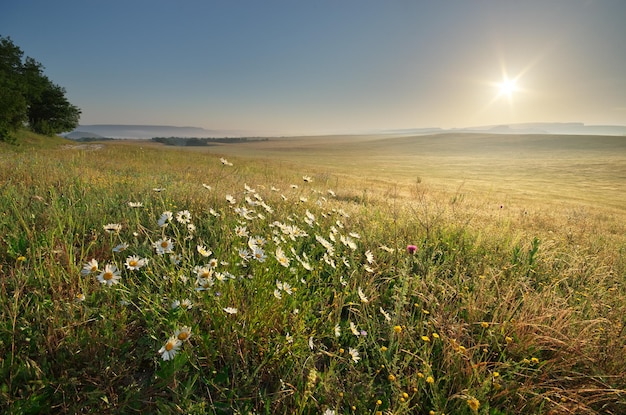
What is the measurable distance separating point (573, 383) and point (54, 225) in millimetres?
4073

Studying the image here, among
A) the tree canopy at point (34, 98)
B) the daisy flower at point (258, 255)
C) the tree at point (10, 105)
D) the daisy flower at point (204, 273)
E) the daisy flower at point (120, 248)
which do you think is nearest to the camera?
the daisy flower at point (204, 273)

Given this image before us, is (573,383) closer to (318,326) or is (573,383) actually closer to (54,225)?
(318,326)

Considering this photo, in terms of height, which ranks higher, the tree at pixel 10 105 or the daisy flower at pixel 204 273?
the tree at pixel 10 105

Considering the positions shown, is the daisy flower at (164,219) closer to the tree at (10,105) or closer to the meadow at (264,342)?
the meadow at (264,342)

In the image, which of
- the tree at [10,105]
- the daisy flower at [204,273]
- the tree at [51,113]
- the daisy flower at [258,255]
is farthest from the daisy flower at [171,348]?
the tree at [51,113]

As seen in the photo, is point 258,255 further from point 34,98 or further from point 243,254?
point 34,98

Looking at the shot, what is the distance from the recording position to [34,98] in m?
36.6

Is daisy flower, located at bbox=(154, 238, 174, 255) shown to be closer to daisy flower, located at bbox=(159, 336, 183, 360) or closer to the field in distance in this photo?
→ daisy flower, located at bbox=(159, 336, 183, 360)

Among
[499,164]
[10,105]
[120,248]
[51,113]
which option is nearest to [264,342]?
[120,248]

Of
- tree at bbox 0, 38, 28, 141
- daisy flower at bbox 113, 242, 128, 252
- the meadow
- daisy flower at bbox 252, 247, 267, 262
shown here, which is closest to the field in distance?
the meadow

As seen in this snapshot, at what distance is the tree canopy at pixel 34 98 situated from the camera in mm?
28500

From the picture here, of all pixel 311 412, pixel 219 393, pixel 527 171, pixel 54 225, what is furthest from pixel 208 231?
pixel 527 171

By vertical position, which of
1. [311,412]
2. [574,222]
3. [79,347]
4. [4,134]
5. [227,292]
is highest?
[4,134]

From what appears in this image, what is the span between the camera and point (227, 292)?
1.83 meters
